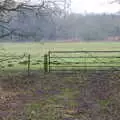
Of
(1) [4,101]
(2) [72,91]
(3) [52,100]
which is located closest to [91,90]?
(2) [72,91]

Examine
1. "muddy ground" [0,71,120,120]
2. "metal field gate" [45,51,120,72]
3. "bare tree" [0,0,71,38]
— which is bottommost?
"metal field gate" [45,51,120,72]

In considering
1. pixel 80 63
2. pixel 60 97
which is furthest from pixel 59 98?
pixel 80 63

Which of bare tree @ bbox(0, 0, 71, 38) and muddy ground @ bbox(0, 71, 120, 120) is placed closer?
muddy ground @ bbox(0, 71, 120, 120)

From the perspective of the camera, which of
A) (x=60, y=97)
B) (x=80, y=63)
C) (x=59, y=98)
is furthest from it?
(x=80, y=63)

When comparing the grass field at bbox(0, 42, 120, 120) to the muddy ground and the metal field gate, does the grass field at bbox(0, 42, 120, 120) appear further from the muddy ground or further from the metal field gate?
the metal field gate

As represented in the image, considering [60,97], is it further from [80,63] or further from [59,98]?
[80,63]

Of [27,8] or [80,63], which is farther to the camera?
[80,63]

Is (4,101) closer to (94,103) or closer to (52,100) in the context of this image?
(52,100)

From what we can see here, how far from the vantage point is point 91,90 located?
39.9 ft

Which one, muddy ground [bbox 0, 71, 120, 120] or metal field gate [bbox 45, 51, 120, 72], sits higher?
muddy ground [bbox 0, 71, 120, 120]

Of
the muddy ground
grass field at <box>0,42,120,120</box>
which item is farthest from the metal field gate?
the muddy ground

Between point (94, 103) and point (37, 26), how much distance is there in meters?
5.57

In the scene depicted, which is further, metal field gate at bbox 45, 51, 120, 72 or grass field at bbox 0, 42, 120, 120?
metal field gate at bbox 45, 51, 120, 72

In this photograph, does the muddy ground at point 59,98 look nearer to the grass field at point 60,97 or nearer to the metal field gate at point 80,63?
the grass field at point 60,97
